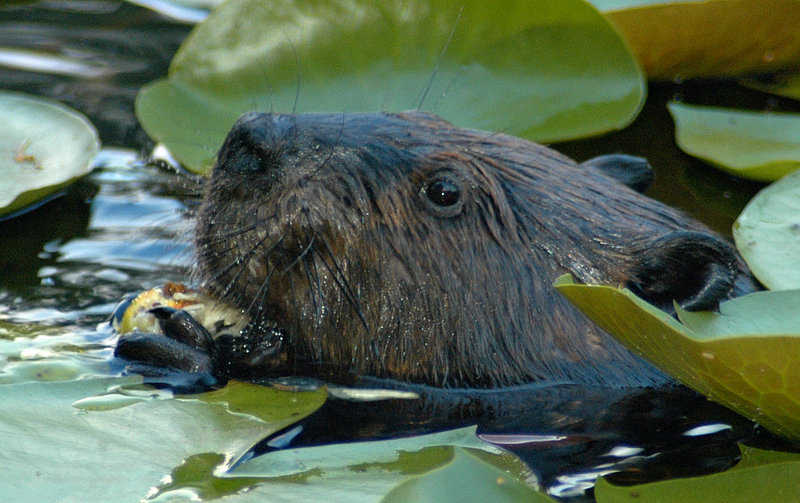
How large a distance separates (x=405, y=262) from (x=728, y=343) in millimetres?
1008

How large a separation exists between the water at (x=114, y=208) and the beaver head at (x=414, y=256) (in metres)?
0.27

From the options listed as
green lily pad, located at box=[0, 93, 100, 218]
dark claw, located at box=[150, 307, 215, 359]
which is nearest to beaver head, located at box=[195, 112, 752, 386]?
dark claw, located at box=[150, 307, 215, 359]

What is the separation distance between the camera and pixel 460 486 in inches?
82.7

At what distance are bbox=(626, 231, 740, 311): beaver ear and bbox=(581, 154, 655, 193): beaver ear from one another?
68cm

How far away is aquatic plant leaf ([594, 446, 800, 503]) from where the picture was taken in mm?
2367

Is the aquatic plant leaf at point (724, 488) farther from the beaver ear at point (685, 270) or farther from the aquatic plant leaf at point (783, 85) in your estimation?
the aquatic plant leaf at point (783, 85)

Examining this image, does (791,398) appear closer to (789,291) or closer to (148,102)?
(789,291)

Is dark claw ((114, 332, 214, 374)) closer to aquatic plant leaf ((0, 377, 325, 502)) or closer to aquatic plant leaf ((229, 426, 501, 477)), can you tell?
aquatic plant leaf ((0, 377, 325, 502))

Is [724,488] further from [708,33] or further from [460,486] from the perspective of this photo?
[708,33]

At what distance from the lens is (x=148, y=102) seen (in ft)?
15.1

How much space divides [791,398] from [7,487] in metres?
1.73

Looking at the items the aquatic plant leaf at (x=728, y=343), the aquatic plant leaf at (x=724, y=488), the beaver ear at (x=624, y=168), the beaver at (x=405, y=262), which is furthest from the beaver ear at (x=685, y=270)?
the beaver ear at (x=624, y=168)

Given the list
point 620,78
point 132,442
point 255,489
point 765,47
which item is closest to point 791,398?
point 255,489

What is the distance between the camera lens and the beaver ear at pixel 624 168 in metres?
3.67
